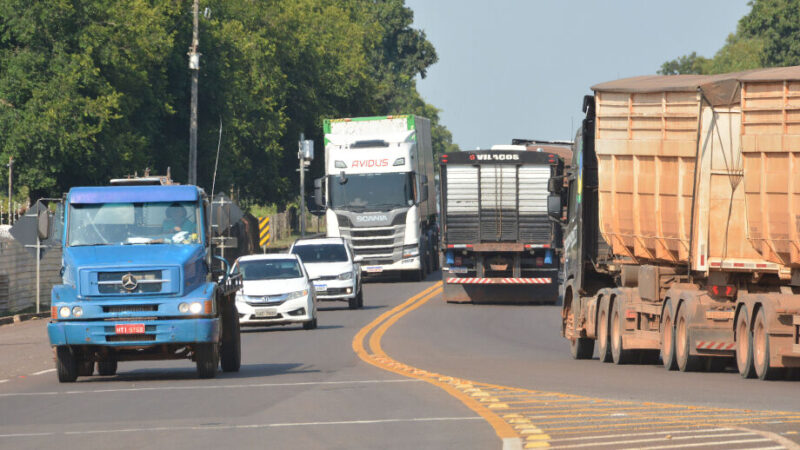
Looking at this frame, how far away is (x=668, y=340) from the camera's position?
1914 centimetres

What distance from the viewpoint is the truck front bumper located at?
17797 mm

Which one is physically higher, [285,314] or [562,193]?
[562,193]

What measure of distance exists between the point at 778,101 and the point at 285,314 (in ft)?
47.9

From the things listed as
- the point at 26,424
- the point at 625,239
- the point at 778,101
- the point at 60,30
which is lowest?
the point at 26,424

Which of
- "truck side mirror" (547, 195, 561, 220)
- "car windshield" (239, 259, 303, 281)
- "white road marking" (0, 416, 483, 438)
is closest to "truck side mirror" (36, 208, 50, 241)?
"white road marking" (0, 416, 483, 438)

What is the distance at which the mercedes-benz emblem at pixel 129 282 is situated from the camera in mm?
17922

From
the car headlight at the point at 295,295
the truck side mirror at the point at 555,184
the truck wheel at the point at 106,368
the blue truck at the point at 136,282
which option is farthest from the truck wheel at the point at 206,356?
the car headlight at the point at 295,295

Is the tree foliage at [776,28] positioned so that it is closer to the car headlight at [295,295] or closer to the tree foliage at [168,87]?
the tree foliage at [168,87]

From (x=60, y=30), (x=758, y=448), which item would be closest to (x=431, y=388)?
(x=758, y=448)

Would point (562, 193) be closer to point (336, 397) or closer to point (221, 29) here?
point (336, 397)

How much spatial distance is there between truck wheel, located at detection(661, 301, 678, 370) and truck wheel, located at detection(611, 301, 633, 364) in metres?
1.59

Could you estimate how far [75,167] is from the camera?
57.0 meters

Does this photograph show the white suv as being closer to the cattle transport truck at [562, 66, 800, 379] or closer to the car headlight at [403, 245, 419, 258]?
the car headlight at [403, 245, 419, 258]

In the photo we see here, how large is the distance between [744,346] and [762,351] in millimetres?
813
